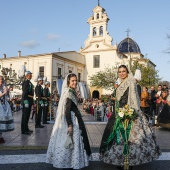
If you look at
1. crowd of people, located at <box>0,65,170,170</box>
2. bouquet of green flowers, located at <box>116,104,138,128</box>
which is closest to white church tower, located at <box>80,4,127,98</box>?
crowd of people, located at <box>0,65,170,170</box>

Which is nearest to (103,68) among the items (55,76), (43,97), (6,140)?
(55,76)

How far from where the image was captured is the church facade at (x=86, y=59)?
132ft

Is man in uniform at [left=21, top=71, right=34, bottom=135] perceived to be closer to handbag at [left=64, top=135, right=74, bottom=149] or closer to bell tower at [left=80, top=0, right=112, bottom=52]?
handbag at [left=64, top=135, right=74, bottom=149]

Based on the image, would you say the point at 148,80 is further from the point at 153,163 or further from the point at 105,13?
the point at 153,163

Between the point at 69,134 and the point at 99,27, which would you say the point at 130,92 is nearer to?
the point at 69,134

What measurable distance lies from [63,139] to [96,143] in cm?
276

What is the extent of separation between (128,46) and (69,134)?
158 ft

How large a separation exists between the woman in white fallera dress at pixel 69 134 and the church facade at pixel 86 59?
116ft

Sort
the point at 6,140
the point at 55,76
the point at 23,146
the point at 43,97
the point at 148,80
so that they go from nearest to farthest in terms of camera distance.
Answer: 1. the point at 23,146
2. the point at 6,140
3. the point at 43,97
4. the point at 148,80
5. the point at 55,76

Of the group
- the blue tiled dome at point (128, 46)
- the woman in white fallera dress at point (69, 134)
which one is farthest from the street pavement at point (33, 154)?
the blue tiled dome at point (128, 46)

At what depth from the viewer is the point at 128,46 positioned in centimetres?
5041

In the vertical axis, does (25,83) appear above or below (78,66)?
below

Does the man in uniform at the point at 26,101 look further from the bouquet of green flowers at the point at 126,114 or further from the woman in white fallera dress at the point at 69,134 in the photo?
the bouquet of green flowers at the point at 126,114

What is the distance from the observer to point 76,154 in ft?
12.9
